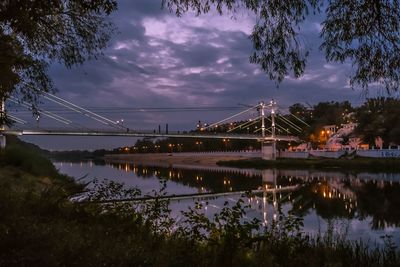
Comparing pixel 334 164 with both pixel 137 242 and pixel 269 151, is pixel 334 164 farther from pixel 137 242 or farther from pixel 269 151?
pixel 137 242

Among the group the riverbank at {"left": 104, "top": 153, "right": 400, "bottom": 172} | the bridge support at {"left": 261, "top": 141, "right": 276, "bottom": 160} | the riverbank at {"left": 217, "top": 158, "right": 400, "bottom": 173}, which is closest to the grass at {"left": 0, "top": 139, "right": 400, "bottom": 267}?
the riverbank at {"left": 217, "top": 158, "right": 400, "bottom": 173}

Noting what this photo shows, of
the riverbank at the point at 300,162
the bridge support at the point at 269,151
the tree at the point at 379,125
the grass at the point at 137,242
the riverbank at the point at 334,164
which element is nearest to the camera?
the grass at the point at 137,242

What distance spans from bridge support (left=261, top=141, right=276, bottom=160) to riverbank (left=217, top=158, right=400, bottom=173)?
1.78 meters

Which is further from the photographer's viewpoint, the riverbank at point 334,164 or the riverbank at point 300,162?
the riverbank at point 300,162

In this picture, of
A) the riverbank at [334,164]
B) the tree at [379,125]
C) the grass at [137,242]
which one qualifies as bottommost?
the riverbank at [334,164]

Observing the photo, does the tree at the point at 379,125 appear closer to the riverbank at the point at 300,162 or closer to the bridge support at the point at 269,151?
the riverbank at the point at 300,162

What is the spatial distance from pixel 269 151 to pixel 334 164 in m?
19.1

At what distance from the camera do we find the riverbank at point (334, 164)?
57.4m

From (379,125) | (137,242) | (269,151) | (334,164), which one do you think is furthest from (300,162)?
(137,242)

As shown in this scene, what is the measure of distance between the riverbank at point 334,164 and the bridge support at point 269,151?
5.85 ft

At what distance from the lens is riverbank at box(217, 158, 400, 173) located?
5741cm

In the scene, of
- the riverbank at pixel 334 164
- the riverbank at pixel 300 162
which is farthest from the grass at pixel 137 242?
the riverbank at pixel 300 162

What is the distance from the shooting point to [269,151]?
83188 millimetres

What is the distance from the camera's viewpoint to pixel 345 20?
6.65m
